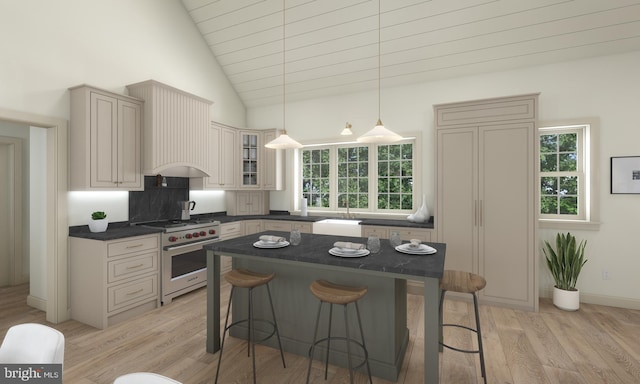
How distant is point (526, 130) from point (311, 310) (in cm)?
315

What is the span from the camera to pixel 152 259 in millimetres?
3443

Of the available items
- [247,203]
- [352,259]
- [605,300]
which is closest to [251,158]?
[247,203]

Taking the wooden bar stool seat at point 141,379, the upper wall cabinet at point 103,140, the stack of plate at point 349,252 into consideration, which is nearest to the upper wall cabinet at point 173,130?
the upper wall cabinet at point 103,140

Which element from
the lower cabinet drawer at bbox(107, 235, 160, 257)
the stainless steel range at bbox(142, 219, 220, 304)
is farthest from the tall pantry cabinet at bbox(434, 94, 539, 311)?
the lower cabinet drawer at bbox(107, 235, 160, 257)

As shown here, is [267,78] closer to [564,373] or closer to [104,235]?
[104,235]

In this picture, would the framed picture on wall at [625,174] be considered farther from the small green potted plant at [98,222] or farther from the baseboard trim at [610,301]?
the small green potted plant at [98,222]

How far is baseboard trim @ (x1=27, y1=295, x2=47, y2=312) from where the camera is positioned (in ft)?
Result: 10.9

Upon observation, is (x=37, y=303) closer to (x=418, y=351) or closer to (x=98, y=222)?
(x=98, y=222)

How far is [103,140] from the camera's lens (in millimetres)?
3215

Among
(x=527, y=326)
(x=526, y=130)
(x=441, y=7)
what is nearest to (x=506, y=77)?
(x=526, y=130)

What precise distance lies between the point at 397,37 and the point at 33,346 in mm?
4395

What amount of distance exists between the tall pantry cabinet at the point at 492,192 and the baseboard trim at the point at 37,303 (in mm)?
4779

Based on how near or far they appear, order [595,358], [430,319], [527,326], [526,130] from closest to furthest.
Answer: [430,319], [595,358], [527,326], [526,130]

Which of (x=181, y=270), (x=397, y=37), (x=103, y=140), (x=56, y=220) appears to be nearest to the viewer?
(x=56, y=220)
